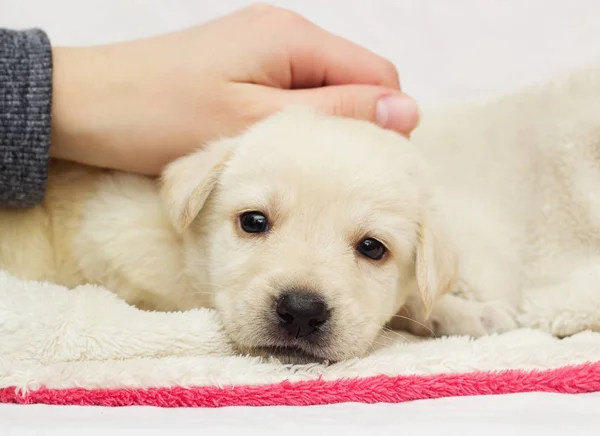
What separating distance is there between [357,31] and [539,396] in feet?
7.63

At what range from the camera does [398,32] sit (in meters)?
3.44

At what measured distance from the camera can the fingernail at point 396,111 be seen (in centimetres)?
224

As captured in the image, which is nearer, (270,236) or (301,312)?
(301,312)

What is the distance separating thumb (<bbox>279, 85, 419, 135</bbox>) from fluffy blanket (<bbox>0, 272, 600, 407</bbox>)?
73 cm

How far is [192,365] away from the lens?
1.51 metres

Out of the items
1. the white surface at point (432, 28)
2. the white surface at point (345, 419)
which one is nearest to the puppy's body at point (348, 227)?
the white surface at point (345, 419)

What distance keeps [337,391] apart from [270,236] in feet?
1.65

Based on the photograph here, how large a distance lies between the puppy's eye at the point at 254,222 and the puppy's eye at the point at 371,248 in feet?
0.82

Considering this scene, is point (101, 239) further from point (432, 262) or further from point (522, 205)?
point (522, 205)

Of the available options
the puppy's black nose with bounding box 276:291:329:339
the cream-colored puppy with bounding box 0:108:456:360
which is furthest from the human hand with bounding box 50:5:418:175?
the puppy's black nose with bounding box 276:291:329:339

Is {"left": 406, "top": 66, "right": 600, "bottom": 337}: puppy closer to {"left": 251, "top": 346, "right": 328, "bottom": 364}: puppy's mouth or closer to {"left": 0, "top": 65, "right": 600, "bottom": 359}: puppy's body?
{"left": 0, "top": 65, "right": 600, "bottom": 359}: puppy's body

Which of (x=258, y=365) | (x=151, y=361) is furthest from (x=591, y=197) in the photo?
(x=151, y=361)

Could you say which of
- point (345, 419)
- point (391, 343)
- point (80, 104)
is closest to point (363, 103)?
point (391, 343)

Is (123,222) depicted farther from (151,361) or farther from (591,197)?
(591,197)
